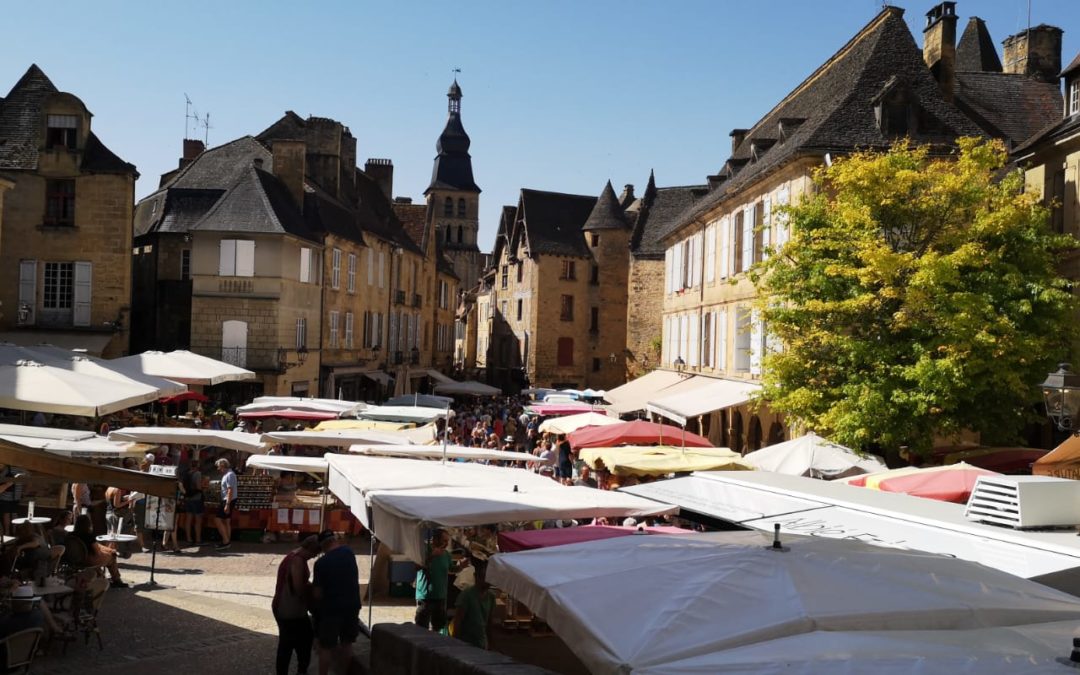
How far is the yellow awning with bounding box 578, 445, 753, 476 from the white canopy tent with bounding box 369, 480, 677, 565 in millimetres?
4374

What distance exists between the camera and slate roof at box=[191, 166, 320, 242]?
32688 millimetres

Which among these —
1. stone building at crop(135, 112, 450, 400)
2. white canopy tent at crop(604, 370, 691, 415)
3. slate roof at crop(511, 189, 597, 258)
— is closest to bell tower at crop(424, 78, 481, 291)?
slate roof at crop(511, 189, 597, 258)

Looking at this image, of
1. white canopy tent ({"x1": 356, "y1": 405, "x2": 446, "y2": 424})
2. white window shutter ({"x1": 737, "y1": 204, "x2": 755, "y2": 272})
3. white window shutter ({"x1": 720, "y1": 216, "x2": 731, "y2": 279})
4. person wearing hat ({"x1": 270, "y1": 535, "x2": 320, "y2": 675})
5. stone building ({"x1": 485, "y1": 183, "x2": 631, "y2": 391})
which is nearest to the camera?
person wearing hat ({"x1": 270, "y1": 535, "x2": 320, "y2": 675})

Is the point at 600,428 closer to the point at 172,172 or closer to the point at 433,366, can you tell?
the point at 172,172

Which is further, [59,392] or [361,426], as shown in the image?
[361,426]

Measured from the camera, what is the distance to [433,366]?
184ft

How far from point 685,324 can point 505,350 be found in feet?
99.4

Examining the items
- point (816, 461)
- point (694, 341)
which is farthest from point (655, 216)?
point (816, 461)

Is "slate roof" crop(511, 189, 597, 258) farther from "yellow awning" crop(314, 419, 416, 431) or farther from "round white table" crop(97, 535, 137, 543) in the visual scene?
"round white table" crop(97, 535, 137, 543)

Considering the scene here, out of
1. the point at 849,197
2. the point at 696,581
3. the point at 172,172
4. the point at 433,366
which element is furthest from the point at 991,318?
the point at 433,366

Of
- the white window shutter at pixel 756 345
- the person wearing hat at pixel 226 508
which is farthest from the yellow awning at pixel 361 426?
the white window shutter at pixel 756 345

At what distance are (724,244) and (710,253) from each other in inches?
67.3

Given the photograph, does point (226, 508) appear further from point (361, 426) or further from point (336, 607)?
point (336, 607)

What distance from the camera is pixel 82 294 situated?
31.4 meters
